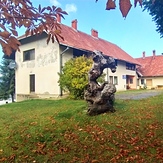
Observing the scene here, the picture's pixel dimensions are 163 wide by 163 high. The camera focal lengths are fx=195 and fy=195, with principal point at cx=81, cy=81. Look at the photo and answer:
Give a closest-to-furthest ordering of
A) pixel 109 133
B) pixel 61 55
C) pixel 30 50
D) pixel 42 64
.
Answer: pixel 109 133, pixel 61 55, pixel 42 64, pixel 30 50

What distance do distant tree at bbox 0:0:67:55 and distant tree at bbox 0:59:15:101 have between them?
22030 mm

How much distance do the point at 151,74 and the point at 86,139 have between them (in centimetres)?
2783

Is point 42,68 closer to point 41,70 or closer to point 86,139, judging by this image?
point 41,70

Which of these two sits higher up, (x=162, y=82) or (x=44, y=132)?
(x=162, y=82)

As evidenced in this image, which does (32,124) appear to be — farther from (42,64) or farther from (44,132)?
(42,64)

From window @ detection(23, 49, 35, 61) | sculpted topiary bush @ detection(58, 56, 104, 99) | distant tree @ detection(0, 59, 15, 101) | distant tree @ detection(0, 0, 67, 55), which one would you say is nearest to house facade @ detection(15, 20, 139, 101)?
window @ detection(23, 49, 35, 61)

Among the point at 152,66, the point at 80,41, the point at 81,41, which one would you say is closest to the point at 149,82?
the point at 152,66

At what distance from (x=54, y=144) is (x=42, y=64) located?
44.8 ft

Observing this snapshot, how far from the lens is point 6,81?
2334 cm

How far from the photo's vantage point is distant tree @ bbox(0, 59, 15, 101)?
2292 cm

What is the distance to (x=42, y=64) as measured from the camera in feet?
58.2

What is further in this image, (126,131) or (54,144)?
(126,131)

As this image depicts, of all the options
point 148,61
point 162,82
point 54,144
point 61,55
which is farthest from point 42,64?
point 148,61

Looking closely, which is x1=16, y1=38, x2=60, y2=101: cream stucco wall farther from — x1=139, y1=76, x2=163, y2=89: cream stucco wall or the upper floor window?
x1=139, y1=76, x2=163, y2=89: cream stucco wall
